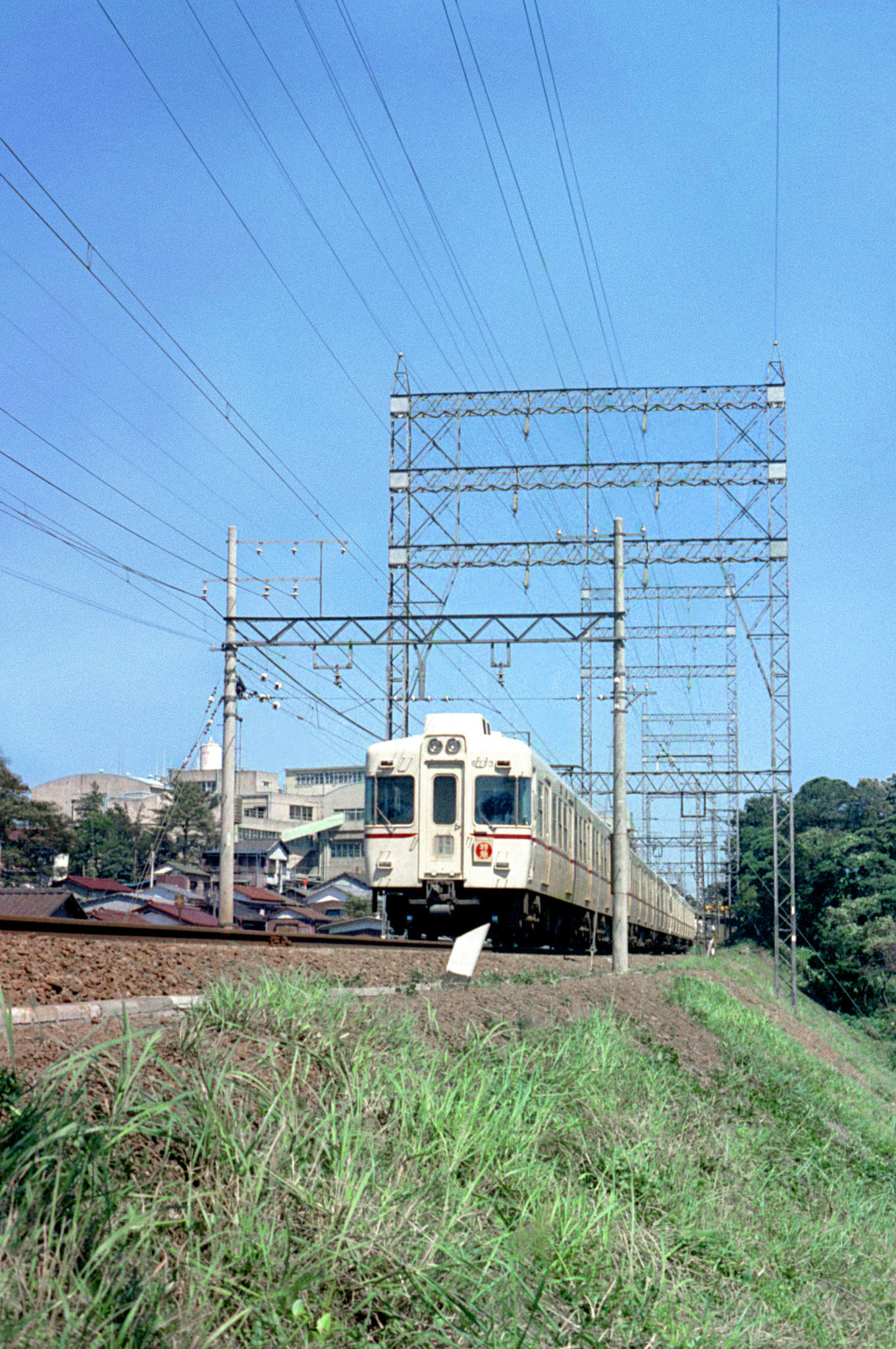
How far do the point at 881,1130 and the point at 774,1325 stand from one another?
8.12 meters

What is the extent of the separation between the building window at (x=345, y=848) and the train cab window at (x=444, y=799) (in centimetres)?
6123

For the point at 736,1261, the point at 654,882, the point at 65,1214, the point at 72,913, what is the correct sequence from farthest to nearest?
the point at 654,882 < the point at 72,913 < the point at 736,1261 < the point at 65,1214

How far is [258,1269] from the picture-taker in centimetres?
341

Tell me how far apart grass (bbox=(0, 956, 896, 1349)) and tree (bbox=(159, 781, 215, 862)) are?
64052 millimetres

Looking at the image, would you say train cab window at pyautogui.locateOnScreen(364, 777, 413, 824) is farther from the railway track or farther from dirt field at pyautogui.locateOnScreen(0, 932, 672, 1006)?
dirt field at pyautogui.locateOnScreen(0, 932, 672, 1006)

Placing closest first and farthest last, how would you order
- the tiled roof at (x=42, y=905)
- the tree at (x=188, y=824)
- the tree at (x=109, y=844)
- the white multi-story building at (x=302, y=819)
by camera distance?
the tiled roof at (x=42, y=905)
the tree at (x=109, y=844)
the tree at (x=188, y=824)
the white multi-story building at (x=302, y=819)

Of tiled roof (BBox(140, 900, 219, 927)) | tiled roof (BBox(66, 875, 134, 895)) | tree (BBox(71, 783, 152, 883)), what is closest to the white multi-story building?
tree (BBox(71, 783, 152, 883))

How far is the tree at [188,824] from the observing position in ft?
234

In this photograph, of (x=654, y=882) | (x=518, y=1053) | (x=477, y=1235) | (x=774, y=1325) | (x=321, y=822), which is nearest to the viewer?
(x=477, y=1235)

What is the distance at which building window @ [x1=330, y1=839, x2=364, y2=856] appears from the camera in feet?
264

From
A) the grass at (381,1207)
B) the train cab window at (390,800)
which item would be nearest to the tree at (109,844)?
the train cab window at (390,800)

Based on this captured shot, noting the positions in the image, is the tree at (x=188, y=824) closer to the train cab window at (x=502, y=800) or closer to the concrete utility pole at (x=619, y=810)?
the train cab window at (x=502, y=800)

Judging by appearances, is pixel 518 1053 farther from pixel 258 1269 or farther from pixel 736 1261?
pixel 258 1269

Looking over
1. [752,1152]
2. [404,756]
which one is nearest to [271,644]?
[404,756]
